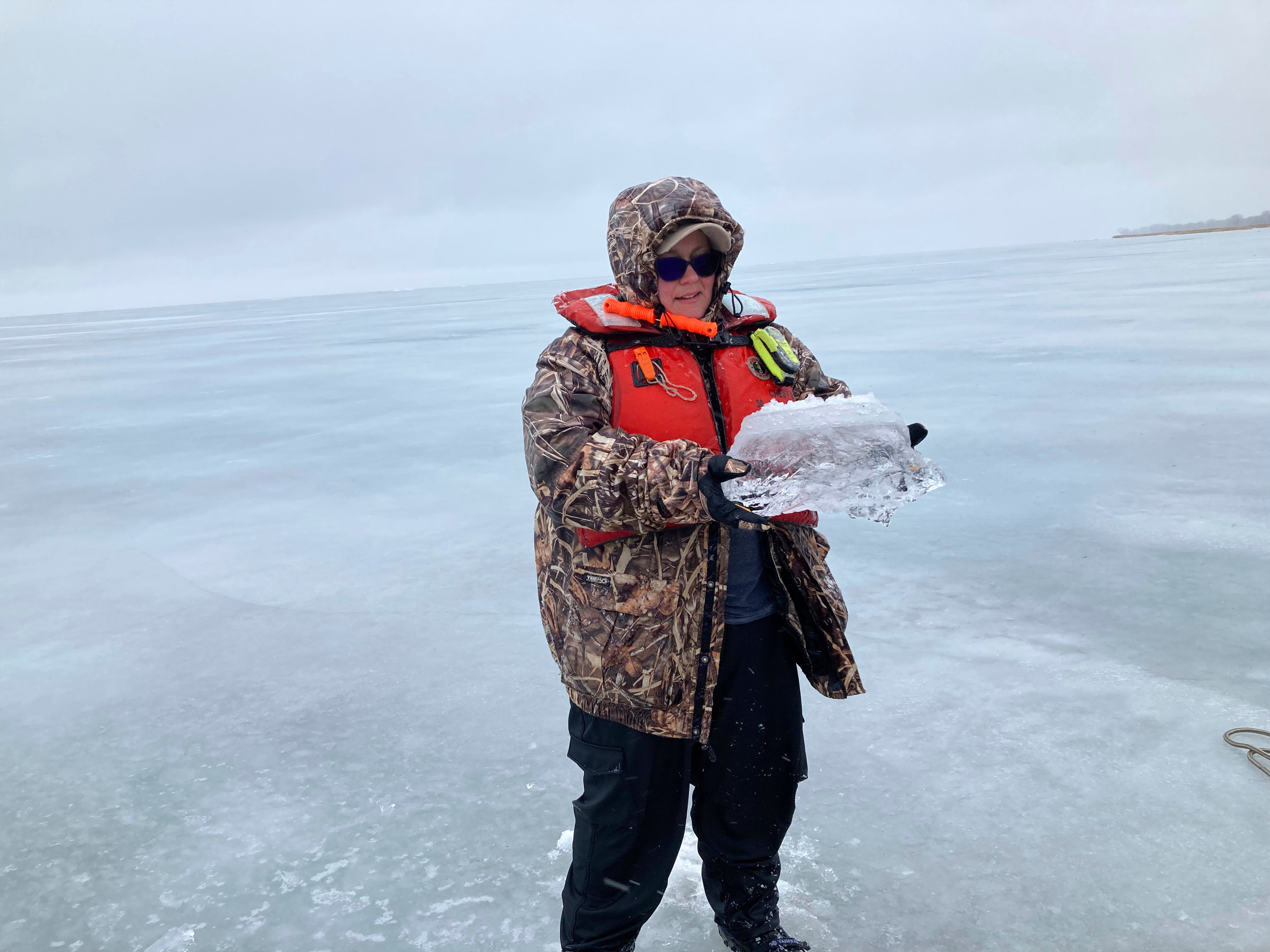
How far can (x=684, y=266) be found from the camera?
180cm

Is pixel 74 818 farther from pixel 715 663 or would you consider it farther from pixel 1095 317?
pixel 1095 317

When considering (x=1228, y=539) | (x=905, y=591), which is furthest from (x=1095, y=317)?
(x=905, y=591)

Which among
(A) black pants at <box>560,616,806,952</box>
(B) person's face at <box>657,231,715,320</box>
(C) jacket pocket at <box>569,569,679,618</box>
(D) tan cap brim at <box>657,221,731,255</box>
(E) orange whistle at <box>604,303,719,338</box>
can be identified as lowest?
(A) black pants at <box>560,616,806,952</box>

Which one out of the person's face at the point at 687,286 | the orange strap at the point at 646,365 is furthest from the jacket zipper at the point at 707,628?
the person's face at the point at 687,286

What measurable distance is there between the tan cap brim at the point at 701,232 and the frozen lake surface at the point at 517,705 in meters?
1.45

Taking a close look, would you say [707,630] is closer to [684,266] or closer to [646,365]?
[646,365]

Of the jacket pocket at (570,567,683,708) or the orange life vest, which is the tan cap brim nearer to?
the orange life vest

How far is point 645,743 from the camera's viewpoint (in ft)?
5.78

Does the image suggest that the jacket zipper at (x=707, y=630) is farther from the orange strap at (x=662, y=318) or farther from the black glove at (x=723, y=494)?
the orange strap at (x=662, y=318)

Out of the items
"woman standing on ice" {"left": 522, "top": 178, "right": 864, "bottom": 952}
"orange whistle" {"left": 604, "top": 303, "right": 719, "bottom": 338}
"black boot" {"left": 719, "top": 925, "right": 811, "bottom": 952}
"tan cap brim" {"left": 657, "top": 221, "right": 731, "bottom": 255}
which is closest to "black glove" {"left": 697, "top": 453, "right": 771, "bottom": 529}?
"woman standing on ice" {"left": 522, "top": 178, "right": 864, "bottom": 952}

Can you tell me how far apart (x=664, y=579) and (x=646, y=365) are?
0.39 meters

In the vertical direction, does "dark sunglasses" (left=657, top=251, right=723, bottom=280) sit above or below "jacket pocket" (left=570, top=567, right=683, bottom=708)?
above

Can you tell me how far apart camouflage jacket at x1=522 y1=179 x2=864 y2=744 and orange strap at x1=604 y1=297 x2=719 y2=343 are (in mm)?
59

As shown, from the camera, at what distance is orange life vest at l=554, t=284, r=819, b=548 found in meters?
1.74
